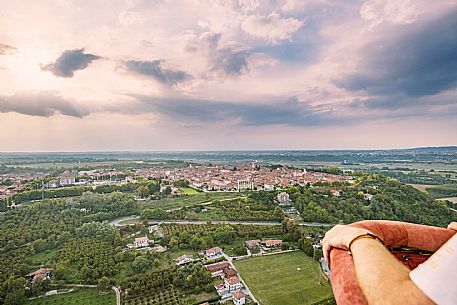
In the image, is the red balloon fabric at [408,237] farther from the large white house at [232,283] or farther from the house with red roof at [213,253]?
the house with red roof at [213,253]

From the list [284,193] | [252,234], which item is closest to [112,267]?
[252,234]

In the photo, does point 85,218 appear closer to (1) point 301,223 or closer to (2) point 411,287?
(1) point 301,223

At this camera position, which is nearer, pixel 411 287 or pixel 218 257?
pixel 411 287

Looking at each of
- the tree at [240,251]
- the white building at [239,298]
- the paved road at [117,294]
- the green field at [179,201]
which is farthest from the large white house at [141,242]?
the white building at [239,298]

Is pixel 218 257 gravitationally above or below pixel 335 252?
below

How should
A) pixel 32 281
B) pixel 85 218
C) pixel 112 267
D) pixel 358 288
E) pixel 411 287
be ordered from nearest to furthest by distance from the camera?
1. pixel 411 287
2. pixel 358 288
3. pixel 32 281
4. pixel 112 267
5. pixel 85 218

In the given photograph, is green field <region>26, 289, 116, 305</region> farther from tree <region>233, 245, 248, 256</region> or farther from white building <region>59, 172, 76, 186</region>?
white building <region>59, 172, 76, 186</region>

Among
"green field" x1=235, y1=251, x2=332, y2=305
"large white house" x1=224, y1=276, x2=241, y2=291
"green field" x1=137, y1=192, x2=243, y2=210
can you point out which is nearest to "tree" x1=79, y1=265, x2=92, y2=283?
"large white house" x1=224, y1=276, x2=241, y2=291
